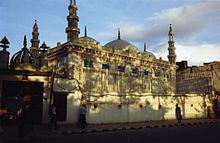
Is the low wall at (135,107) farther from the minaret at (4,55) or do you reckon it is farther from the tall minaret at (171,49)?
the tall minaret at (171,49)

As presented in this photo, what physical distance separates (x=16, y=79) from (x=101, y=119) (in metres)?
8.13

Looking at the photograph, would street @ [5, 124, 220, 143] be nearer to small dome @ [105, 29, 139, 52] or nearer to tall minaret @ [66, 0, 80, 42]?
tall minaret @ [66, 0, 80, 42]

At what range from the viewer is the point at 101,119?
21.9 m

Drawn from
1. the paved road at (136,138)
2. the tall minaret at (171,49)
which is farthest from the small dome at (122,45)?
the paved road at (136,138)

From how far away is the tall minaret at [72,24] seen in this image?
25.7 m

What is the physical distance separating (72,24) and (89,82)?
6.42 m

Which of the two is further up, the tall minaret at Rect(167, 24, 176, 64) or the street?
the tall minaret at Rect(167, 24, 176, 64)

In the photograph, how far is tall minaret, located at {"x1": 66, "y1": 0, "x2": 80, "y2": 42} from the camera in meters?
25.7

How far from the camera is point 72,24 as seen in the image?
26.0 metres

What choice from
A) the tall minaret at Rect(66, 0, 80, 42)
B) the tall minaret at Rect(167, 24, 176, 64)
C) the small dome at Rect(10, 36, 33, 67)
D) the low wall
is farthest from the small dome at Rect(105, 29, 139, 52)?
the small dome at Rect(10, 36, 33, 67)

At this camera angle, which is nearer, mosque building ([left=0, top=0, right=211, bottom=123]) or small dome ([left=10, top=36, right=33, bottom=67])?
mosque building ([left=0, top=0, right=211, bottom=123])

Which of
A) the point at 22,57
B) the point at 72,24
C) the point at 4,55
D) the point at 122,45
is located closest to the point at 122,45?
the point at 122,45

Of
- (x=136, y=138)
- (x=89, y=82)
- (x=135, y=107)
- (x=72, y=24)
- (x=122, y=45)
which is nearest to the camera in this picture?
(x=136, y=138)

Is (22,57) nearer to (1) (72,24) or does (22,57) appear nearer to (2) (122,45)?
(1) (72,24)
